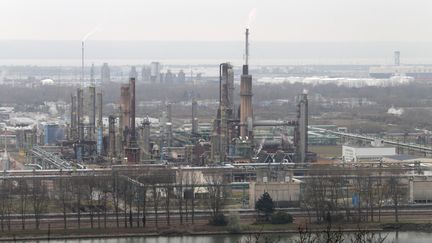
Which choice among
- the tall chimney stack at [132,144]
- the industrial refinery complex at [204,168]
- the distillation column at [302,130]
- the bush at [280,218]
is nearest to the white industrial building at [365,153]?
the industrial refinery complex at [204,168]

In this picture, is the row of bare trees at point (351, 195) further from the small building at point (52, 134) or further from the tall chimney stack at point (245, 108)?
the small building at point (52, 134)

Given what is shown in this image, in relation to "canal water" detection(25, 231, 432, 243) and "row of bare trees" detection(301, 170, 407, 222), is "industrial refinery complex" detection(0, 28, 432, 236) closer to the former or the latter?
"row of bare trees" detection(301, 170, 407, 222)

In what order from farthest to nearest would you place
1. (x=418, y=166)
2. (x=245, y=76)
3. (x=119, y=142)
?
(x=245, y=76) → (x=119, y=142) → (x=418, y=166)

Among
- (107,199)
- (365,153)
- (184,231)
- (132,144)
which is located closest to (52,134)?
(132,144)

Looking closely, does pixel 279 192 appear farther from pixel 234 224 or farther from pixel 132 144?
pixel 132 144

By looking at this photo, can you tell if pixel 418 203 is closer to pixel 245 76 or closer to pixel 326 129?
pixel 245 76

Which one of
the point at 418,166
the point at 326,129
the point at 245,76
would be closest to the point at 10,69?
the point at 326,129

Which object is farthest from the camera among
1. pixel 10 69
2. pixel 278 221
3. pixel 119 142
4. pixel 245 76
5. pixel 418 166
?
pixel 10 69
